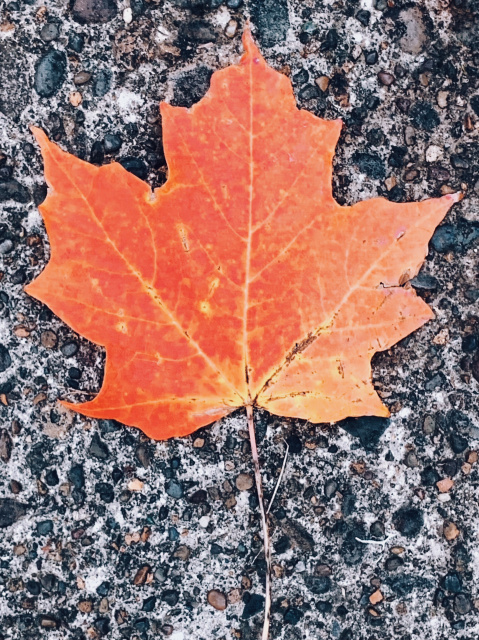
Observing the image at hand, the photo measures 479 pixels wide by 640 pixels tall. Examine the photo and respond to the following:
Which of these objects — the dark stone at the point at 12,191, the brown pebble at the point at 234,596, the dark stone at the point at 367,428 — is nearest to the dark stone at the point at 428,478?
the dark stone at the point at 367,428

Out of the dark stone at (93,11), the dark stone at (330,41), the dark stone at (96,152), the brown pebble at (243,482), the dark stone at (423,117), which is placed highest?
the dark stone at (93,11)

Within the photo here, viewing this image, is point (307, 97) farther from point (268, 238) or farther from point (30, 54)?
point (30, 54)

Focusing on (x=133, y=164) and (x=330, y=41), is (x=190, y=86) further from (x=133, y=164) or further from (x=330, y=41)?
(x=330, y=41)

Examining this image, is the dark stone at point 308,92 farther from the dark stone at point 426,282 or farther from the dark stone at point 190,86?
the dark stone at point 426,282

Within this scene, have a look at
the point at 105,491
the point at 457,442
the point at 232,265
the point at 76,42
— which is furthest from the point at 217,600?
the point at 76,42

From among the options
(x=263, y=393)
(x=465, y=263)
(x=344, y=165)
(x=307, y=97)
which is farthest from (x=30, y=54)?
(x=465, y=263)

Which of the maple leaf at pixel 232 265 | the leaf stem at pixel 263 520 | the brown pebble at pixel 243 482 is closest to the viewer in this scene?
the maple leaf at pixel 232 265
